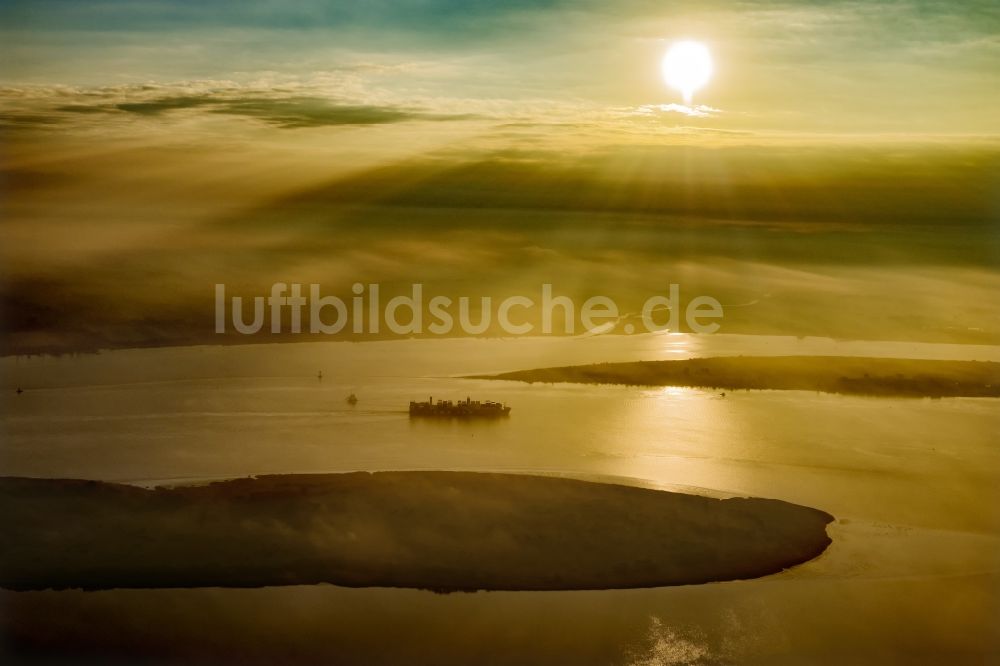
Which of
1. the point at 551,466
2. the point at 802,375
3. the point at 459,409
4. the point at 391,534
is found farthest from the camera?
the point at 802,375

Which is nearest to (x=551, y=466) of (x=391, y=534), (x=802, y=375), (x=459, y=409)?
(x=459, y=409)

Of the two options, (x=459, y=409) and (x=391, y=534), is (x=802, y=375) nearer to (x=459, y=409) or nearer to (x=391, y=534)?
(x=459, y=409)

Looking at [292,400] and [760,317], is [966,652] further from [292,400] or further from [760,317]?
[760,317]

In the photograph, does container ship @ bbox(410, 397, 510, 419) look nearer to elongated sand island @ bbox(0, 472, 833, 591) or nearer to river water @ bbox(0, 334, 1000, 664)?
river water @ bbox(0, 334, 1000, 664)

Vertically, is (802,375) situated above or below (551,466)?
below

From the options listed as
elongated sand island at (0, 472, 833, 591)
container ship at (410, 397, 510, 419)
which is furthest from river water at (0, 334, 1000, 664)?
container ship at (410, 397, 510, 419)

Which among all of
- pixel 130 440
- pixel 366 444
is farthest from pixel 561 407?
pixel 130 440
